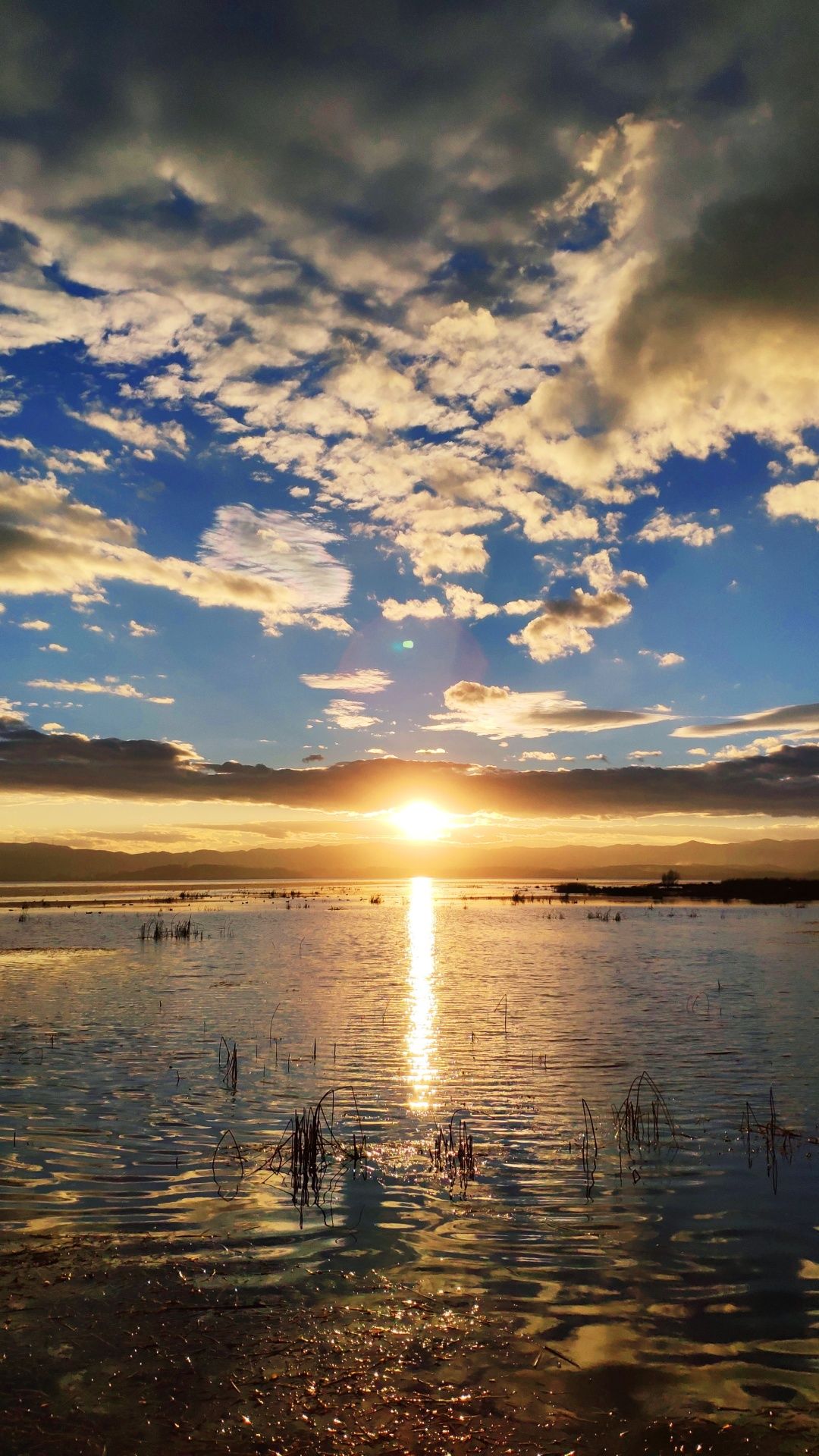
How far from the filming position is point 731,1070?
70.8 feet

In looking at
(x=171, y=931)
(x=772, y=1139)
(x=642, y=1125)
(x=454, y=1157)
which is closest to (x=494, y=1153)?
(x=454, y=1157)

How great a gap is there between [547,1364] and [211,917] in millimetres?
78751

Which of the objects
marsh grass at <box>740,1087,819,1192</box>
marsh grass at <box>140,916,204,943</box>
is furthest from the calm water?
marsh grass at <box>140,916,204,943</box>

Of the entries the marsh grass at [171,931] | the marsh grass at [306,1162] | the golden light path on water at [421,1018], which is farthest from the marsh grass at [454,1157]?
the marsh grass at [171,931]

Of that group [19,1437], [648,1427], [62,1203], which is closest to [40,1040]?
[62,1203]

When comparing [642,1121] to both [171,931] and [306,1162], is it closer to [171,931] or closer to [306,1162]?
[306,1162]

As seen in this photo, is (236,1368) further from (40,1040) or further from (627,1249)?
(40,1040)

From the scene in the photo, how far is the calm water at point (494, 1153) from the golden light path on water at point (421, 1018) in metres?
0.16

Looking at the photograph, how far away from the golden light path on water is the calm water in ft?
0.51

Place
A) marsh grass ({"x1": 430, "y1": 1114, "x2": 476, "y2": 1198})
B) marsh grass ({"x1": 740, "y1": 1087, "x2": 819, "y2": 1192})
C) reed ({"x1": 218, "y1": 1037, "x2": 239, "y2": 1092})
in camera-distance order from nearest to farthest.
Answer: marsh grass ({"x1": 430, "y1": 1114, "x2": 476, "y2": 1198}), marsh grass ({"x1": 740, "y1": 1087, "x2": 819, "y2": 1192}), reed ({"x1": 218, "y1": 1037, "x2": 239, "y2": 1092})

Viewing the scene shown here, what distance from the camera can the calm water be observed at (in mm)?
9203

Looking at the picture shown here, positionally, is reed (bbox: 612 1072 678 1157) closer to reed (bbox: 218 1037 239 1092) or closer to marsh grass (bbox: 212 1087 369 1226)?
marsh grass (bbox: 212 1087 369 1226)

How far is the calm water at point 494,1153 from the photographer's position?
30.2 feet

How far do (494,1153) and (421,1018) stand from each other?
580 inches
